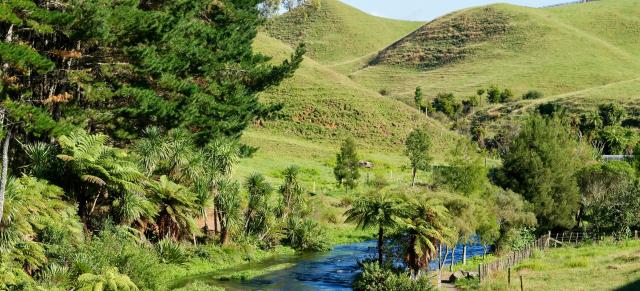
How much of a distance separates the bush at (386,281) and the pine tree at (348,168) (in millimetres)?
35673

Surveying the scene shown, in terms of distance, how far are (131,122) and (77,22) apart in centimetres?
948

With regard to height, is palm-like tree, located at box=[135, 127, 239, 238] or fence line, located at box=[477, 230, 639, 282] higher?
palm-like tree, located at box=[135, 127, 239, 238]

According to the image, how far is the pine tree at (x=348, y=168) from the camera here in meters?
73.2

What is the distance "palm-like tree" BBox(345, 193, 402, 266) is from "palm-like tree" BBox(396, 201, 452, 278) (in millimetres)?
601

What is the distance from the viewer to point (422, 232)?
36.1 meters

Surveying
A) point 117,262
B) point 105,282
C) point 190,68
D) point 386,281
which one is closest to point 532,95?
point 190,68

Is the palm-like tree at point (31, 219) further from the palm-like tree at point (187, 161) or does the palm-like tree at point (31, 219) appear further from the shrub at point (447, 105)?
the shrub at point (447, 105)

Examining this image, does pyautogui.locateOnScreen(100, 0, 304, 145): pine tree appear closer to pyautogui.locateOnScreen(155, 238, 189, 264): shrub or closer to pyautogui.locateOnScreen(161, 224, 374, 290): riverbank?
pyautogui.locateOnScreen(155, 238, 189, 264): shrub

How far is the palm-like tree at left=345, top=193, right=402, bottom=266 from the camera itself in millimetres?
35938

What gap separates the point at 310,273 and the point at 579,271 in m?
15.9

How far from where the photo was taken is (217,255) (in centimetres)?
4472

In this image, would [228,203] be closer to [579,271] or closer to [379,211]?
[379,211]

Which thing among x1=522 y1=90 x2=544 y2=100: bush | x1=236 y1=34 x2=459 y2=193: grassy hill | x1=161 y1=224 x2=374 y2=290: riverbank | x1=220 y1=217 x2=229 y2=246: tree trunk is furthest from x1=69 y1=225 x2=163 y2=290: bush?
x1=522 y1=90 x2=544 y2=100: bush

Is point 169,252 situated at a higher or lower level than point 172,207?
lower
